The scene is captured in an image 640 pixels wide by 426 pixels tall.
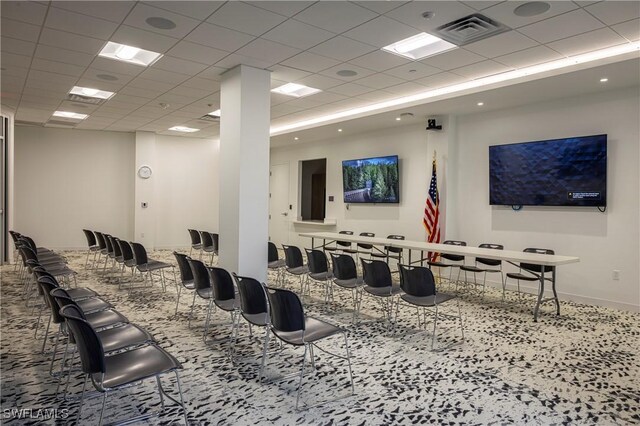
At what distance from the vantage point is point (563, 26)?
Result: 448 cm

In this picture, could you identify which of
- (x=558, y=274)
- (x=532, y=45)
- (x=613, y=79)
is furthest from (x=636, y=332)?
(x=532, y=45)

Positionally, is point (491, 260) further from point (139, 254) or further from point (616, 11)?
point (139, 254)

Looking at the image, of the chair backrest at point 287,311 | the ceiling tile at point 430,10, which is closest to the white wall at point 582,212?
the ceiling tile at point 430,10

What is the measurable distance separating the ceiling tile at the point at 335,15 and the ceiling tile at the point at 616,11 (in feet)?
7.19

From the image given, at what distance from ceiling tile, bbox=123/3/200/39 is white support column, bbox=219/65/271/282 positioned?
1.26m

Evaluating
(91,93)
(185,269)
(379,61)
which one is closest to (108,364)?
(185,269)

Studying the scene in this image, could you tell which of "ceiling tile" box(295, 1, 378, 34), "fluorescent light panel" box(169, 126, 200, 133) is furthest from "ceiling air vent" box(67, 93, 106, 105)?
"ceiling tile" box(295, 1, 378, 34)

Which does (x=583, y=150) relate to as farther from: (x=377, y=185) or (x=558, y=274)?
(x=377, y=185)

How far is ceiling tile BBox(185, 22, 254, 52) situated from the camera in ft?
15.5

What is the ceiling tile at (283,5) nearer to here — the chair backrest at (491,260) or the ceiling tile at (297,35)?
the ceiling tile at (297,35)

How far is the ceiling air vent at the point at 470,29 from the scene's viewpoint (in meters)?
4.37

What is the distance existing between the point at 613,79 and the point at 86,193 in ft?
41.1

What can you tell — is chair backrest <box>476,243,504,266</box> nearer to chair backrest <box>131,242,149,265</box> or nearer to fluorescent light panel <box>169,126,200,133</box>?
chair backrest <box>131,242,149,265</box>

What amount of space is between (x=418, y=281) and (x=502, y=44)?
10.2ft
